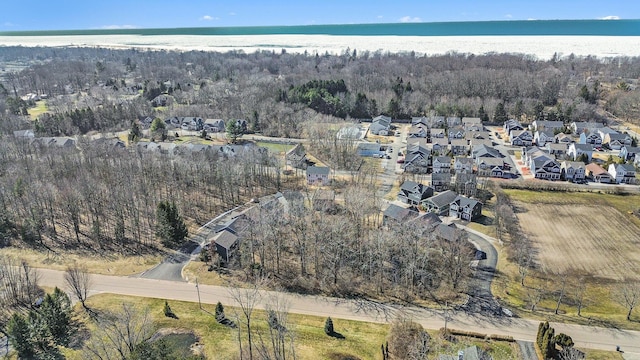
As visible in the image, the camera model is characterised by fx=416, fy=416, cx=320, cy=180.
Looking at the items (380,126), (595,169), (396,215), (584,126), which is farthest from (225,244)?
(584,126)

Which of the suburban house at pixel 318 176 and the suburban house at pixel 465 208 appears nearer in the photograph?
the suburban house at pixel 465 208

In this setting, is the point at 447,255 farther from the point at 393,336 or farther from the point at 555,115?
the point at 555,115

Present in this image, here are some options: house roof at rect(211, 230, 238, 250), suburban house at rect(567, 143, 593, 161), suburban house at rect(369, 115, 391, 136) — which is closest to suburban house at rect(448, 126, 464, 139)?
suburban house at rect(369, 115, 391, 136)

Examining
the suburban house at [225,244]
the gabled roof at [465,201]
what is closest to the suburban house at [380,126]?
the gabled roof at [465,201]

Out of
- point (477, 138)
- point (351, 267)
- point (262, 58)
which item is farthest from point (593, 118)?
point (262, 58)

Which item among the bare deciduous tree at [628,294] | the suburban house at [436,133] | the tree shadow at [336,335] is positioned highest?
the suburban house at [436,133]

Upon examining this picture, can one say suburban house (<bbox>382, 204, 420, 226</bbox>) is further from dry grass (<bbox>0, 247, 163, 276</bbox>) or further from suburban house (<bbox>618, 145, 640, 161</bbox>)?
suburban house (<bbox>618, 145, 640, 161</bbox>)

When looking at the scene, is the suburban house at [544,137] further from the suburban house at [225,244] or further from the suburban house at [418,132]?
the suburban house at [225,244]
